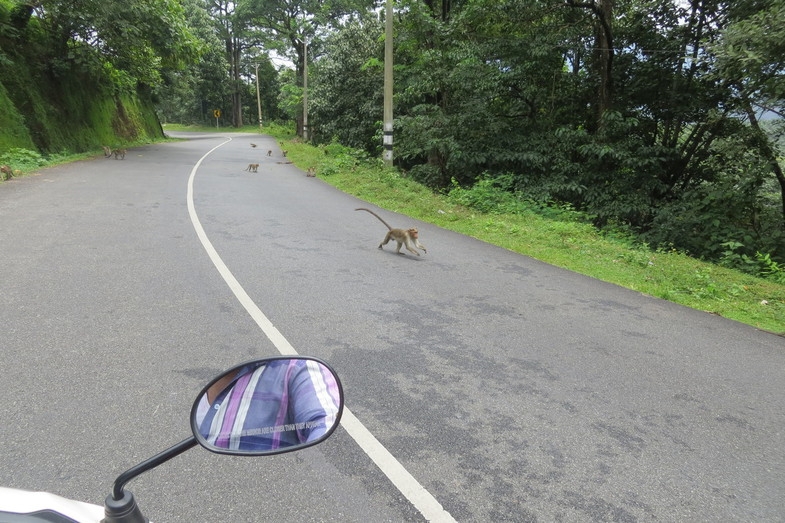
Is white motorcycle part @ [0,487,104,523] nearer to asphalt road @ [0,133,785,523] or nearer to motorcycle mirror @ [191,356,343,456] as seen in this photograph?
motorcycle mirror @ [191,356,343,456]

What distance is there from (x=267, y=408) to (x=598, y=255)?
8.24 m

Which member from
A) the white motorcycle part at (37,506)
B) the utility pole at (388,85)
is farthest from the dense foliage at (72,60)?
the white motorcycle part at (37,506)

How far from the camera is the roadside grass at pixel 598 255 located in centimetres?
640

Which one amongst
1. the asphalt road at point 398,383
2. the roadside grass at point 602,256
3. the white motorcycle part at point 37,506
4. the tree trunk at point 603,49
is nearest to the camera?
the white motorcycle part at point 37,506

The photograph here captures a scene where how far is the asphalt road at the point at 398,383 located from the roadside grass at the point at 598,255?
740mm

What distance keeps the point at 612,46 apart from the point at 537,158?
3.63 metres

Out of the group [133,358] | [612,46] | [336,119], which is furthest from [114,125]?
[133,358]

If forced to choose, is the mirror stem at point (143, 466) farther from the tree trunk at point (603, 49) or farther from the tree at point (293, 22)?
the tree at point (293, 22)

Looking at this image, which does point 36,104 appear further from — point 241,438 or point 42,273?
point 241,438

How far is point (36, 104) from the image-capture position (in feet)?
58.6

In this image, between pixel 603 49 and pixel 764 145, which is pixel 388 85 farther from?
pixel 764 145

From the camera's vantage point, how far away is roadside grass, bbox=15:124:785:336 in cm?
640

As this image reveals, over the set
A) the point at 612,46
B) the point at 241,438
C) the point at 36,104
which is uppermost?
the point at 612,46

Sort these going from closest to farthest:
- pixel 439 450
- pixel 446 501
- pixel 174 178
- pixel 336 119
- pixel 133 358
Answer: pixel 446 501, pixel 439 450, pixel 133 358, pixel 174 178, pixel 336 119
